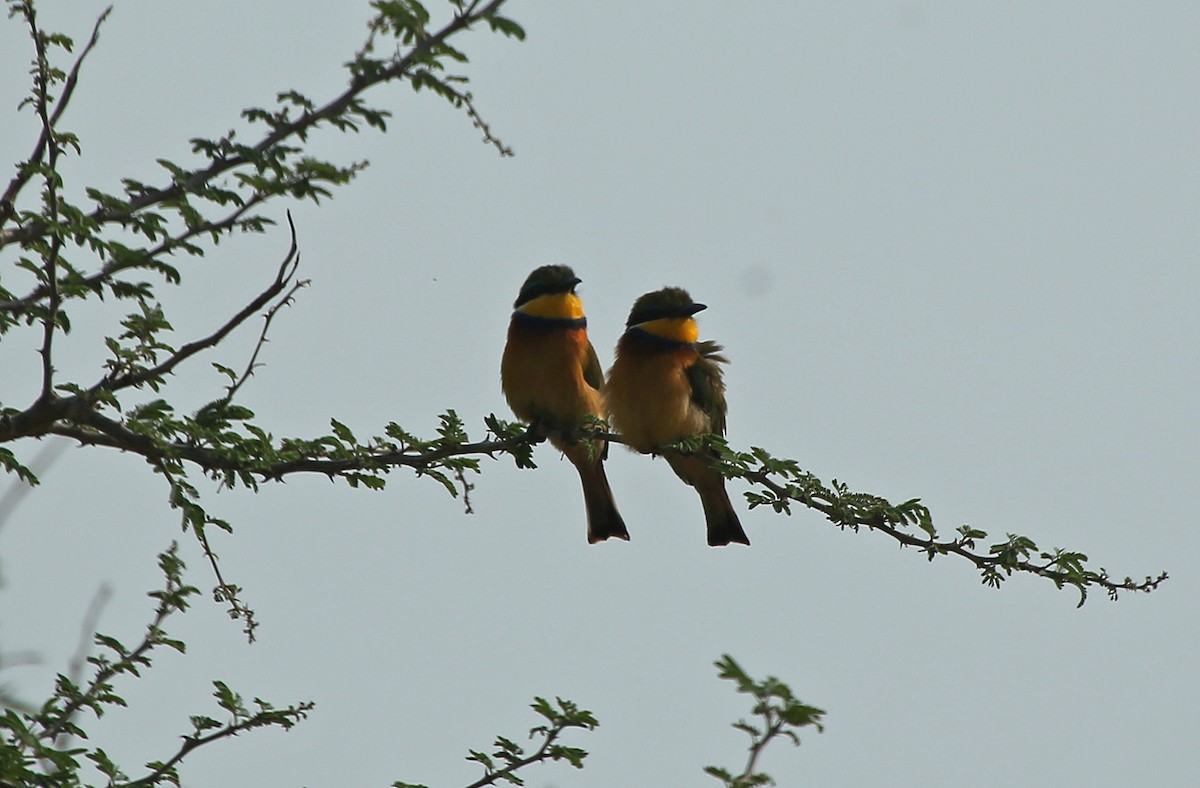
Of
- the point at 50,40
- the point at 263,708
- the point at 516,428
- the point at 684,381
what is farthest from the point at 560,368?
the point at 50,40

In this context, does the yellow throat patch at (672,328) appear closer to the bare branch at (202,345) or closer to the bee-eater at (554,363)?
the bee-eater at (554,363)

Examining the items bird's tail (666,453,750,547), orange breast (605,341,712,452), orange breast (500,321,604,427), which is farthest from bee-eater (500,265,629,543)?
bird's tail (666,453,750,547)

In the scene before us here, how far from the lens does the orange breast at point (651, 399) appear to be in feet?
23.7

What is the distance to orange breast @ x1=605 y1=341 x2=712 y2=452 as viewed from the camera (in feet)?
23.7

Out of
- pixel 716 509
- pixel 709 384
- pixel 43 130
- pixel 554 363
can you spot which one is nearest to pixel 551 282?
pixel 554 363

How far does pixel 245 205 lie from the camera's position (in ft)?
13.2

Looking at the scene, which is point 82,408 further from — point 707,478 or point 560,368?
point 707,478

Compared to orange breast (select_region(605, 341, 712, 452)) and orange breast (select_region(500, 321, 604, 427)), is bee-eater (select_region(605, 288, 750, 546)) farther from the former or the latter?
orange breast (select_region(500, 321, 604, 427))

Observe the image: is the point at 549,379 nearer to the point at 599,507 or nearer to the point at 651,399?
the point at 651,399

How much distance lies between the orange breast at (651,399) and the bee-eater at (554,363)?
0.16 metres

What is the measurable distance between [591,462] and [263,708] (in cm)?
337

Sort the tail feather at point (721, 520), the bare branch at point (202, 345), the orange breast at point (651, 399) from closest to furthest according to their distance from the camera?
the bare branch at point (202, 345)
the orange breast at point (651, 399)
the tail feather at point (721, 520)

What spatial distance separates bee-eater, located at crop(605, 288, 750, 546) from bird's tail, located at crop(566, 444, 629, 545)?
1.42ft

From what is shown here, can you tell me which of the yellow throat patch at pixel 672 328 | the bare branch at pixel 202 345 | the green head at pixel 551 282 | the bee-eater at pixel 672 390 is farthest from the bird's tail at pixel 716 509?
the bare branch at pixel 202 345
